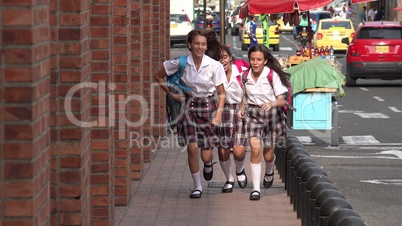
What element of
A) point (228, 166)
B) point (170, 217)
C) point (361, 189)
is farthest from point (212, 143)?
point (361, 189)

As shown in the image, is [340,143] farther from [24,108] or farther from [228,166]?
[24,108]

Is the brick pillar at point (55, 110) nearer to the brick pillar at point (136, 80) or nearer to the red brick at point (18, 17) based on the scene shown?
the red brick at point (18, 17)

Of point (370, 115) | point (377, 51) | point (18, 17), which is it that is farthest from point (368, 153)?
point (377, 51)

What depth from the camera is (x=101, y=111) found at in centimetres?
820

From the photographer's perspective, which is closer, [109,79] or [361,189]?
[109,79]

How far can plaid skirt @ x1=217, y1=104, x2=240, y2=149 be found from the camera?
1155cm

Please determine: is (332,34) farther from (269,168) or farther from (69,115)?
(69,115)

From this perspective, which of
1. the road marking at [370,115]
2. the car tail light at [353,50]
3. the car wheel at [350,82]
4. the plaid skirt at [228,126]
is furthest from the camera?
the car wheel at [350,82]

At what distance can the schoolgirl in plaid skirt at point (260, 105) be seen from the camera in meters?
11.2

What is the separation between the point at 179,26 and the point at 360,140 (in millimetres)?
39083

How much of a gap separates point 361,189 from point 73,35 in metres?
7.14

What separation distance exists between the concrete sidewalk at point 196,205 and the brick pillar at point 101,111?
1.35 m

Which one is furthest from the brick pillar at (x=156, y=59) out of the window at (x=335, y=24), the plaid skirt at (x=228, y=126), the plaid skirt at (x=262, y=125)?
the window at (x=335, y=24)

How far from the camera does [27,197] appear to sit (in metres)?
4.23
